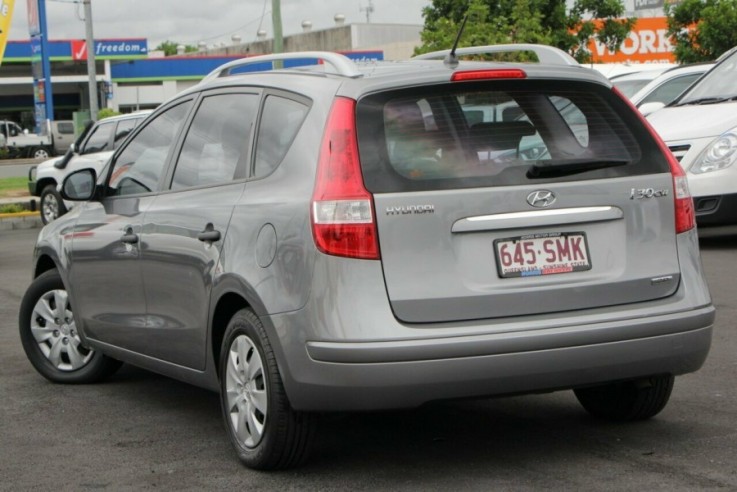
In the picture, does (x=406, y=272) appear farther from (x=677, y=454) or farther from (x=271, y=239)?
(x=677, y=454)

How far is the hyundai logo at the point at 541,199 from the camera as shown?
4863 millimetres

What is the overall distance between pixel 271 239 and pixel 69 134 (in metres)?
53.2

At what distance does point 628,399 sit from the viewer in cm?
571

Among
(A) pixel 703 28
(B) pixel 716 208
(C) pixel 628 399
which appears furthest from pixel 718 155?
(A) pixel 703 28

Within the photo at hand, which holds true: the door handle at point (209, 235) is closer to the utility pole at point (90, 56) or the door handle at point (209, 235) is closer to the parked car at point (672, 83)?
the parked car at point (672, 83)

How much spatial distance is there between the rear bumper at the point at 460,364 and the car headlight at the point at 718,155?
733 cm

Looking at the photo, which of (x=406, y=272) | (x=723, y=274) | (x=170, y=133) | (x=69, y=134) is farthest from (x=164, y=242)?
(x=69, y=134)

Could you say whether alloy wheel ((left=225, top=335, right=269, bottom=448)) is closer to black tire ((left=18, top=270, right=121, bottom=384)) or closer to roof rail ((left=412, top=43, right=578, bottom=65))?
roof rail ((left=412, top=43, right=578, bottom=65))

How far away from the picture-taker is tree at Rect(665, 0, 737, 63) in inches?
1756

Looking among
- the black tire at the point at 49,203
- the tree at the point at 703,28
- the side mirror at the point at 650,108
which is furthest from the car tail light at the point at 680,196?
the tree at the point at 703,28

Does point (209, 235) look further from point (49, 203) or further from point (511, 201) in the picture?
point (49, 203)

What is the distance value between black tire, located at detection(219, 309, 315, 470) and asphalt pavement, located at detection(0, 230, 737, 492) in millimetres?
99

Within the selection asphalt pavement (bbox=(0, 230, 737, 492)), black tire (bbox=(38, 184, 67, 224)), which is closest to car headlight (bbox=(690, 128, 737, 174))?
asphalt pavement (bbox=(0, 230, 737, 492))

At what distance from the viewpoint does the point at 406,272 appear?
471 centimetres
